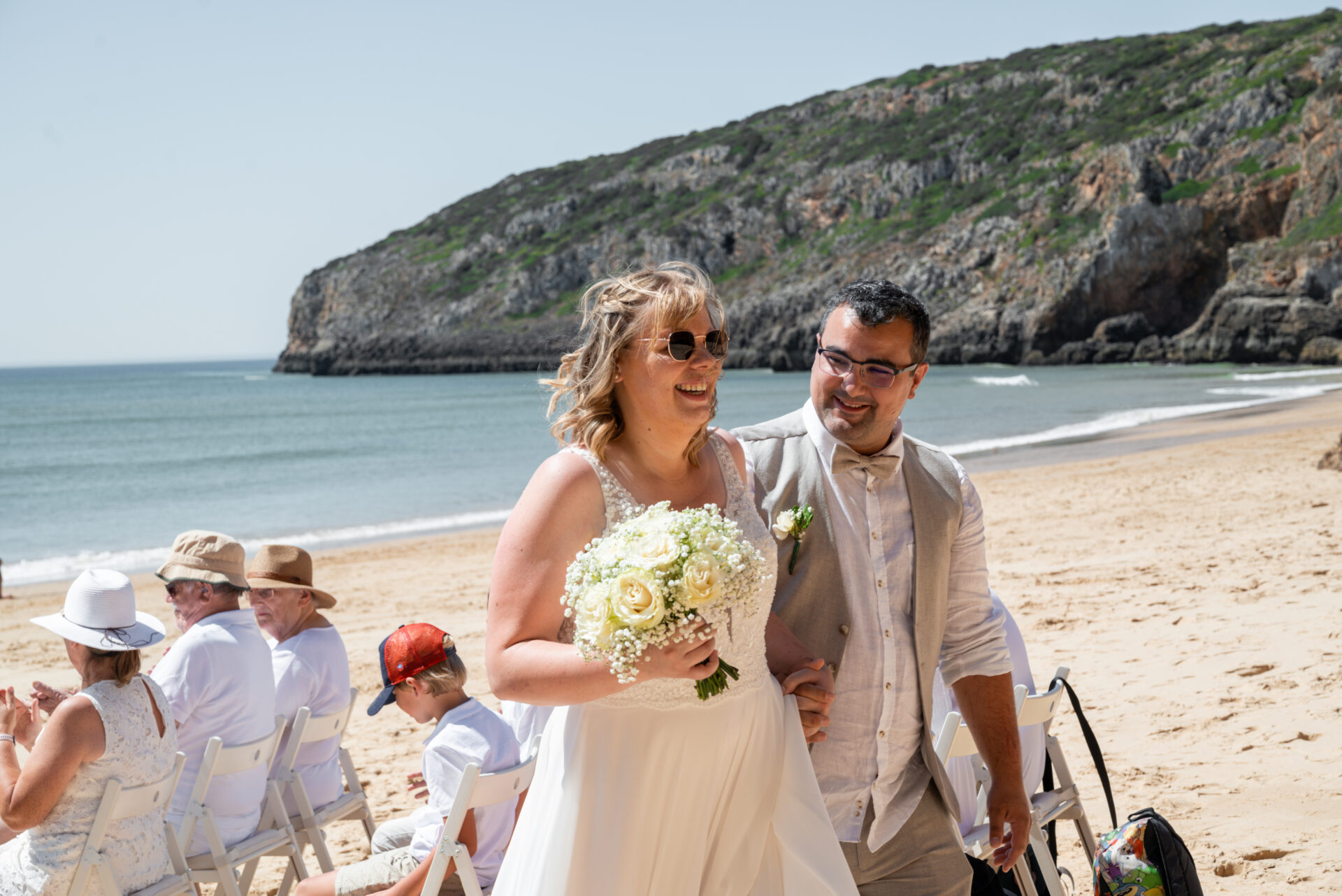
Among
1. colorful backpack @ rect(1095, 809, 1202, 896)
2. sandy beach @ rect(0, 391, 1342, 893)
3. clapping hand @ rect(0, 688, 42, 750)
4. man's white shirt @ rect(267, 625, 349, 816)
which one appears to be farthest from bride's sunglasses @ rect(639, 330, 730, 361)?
sandy beach @ rect(0, 391, 1342, 893)

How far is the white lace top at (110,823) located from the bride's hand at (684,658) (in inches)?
91.6

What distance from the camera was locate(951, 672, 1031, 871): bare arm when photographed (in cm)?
257

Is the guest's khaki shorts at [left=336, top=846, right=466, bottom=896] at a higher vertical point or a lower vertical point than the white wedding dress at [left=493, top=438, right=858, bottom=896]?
lower

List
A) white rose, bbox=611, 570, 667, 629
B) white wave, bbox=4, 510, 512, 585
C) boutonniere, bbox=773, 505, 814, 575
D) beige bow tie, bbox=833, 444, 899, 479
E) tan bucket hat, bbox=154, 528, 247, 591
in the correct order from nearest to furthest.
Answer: white rose, bbox=611, 570, 667, 629, boutonniere, bbox=773, 505, 814, 575, beige bow tie, bbox=833, 444, 899, 479, tan bucket hat, bbox=154, 528, 247, 591, white wave, bbox=4, 510, 512, 585

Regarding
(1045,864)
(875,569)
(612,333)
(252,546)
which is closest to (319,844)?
(1045,864)

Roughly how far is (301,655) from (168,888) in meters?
1.31

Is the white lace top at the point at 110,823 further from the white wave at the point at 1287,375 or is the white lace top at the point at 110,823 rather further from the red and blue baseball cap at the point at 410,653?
the white wave at the point at 1287,375

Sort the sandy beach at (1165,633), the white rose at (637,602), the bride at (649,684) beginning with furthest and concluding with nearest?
the sandy beach at (1165,633) < the bride at (649,684) < the white rose at (637,602)

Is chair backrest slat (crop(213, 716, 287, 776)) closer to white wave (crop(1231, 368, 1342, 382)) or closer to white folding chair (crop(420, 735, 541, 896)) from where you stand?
white folding chair (crop(420, 735, 541, 896))

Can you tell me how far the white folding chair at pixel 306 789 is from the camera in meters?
4.20

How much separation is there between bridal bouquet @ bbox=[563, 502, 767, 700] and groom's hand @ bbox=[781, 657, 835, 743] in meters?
0.28

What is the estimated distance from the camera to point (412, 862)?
3318 millimetres

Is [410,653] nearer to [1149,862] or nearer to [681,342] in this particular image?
[681,342]

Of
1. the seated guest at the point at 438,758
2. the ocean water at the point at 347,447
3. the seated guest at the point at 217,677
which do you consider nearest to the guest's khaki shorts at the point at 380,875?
the seated guest at the point at 438,758
